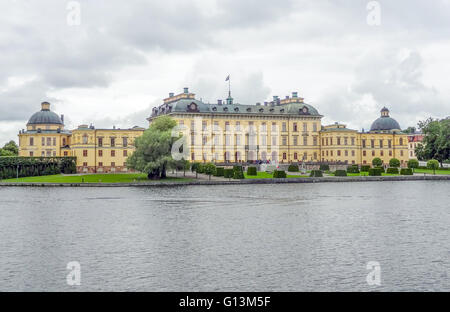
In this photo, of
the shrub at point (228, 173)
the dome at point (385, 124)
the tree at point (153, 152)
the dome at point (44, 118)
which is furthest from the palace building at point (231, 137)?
the tree at point (153, 152)

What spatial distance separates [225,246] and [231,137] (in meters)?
92.4

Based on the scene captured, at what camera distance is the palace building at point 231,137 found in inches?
4316

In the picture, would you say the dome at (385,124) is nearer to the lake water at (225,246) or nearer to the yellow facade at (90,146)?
the yellow facade at (90,146)

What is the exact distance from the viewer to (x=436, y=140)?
108 metres

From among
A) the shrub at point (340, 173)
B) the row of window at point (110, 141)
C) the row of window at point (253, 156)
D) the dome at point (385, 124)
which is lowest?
the shrub at point (340, 173)

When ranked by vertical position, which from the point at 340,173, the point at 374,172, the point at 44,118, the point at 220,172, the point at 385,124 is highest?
the point at 44,118

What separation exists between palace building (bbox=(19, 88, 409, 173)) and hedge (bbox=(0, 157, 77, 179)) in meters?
7.75

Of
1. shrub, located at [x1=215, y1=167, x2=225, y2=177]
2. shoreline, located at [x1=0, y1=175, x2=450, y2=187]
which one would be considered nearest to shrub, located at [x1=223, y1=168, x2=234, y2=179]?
shrub, located at [x1=215, y1=167, x2=225, y2=177]

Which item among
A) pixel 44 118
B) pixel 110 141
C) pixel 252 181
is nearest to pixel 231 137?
pixel 110 141

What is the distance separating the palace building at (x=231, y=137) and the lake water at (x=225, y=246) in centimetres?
6312

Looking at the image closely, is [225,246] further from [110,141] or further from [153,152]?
[110,141]

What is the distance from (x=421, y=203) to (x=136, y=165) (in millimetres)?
43636

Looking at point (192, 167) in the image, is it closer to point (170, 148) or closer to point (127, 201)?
point (170, 148)
